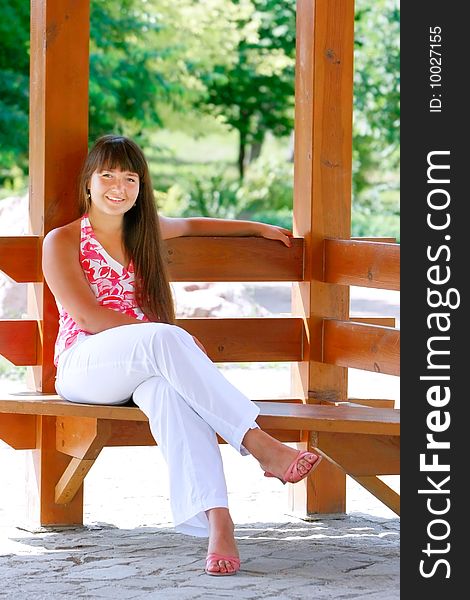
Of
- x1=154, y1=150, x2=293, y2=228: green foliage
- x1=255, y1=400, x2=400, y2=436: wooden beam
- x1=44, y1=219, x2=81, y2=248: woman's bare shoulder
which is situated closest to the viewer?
x1=255, y1=400, x2=400, y2=436: wooden beam

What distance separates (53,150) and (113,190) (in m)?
0.30

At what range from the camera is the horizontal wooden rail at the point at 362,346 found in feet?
14.3

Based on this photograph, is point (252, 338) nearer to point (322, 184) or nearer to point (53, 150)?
point (322, 184)

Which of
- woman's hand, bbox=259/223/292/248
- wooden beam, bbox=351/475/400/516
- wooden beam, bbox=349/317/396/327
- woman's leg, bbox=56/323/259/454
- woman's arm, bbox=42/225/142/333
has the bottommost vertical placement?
wooden beam, bbox=351/475/400/516

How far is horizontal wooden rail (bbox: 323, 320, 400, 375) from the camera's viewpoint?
434 centimetres

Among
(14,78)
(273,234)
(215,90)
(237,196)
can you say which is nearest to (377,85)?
(237,196)

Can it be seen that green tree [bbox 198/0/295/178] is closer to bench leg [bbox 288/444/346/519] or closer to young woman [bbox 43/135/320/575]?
bench leg [bbox 288/444/346/519]

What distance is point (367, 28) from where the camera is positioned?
1820 centimetres

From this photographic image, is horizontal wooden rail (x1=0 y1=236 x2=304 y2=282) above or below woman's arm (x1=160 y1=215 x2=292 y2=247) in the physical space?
below

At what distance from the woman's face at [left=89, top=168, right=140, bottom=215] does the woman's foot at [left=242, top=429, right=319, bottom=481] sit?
98cm

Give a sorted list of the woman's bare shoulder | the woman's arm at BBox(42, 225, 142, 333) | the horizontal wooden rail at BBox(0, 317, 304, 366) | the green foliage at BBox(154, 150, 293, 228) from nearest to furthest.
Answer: the woman's arm at BBox(42, 225, 142, 333) → the woman's bare shoulder → the horizontal wooden rail at BBox(0, 317, 304, 366) → the green foliage at BBox(154, 150, 293, 228)

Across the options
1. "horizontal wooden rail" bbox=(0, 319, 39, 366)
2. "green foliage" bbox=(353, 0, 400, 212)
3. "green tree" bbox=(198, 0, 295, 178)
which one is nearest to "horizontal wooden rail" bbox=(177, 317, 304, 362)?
"horizontal wooden rail" bbox=(0, 319, 39, 366)

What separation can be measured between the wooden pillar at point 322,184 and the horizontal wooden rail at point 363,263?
0.26 feet

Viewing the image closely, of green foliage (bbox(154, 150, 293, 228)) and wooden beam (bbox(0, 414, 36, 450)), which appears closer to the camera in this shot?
wooden beam (bbox(0, 414, 36, 450))
